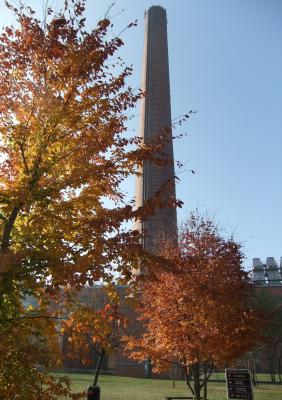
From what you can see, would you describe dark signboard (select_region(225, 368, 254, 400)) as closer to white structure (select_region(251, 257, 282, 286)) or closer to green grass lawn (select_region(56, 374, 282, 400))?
green grass lawn (select_region(56, 374, 282, 400))

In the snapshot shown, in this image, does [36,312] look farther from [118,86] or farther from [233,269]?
[233,269]

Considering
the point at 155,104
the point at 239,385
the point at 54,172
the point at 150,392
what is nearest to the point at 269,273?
the point at 155,104

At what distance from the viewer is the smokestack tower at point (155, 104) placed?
2288 inches

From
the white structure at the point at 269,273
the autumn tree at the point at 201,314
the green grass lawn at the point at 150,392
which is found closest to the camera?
the autumn tree at the point at 201,314

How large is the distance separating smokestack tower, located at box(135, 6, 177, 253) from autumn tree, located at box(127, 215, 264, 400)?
1603 inches

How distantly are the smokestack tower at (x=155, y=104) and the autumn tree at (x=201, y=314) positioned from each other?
4071 centimetres

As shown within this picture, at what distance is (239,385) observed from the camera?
1273 centimetres

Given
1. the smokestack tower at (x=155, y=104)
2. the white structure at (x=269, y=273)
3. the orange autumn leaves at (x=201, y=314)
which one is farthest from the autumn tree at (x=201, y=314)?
the white structure at (x=269, y=273)

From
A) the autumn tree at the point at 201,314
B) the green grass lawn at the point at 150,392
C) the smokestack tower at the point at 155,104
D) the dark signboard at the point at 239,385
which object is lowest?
the green grass lawn at the point at 150,392

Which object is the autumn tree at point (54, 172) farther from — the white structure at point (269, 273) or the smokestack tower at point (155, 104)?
the white structure at point (269, 273)

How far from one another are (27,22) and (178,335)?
31.4 feet

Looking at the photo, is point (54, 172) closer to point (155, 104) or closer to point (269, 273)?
point (155, 104)

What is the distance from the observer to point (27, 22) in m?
7.51

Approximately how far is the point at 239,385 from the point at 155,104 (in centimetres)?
5694
